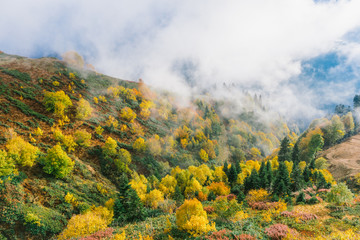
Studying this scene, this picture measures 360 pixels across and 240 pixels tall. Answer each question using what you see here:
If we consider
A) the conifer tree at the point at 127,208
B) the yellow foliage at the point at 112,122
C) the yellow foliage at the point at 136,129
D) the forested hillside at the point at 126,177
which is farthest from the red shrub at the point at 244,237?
the yellow foliage at the point at 136,129

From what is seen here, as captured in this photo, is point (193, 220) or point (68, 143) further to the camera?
point (68, 143)

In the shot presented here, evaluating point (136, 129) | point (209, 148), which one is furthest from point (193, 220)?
point (209, 148)

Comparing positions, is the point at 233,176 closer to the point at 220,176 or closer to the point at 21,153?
the point at 220,176

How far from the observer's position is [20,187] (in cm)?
3712

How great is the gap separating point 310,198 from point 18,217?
6133 centimetres

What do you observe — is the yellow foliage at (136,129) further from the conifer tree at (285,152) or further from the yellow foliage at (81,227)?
the conifer tree at (285,152)

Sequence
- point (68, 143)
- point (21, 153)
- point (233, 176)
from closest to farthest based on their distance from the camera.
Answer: point (21, 153), point (68, 143), point (233, 176)

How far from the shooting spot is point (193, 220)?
72.0 ft

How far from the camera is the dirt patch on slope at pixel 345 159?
60.2 m

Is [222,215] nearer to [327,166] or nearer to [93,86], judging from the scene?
[327,166]

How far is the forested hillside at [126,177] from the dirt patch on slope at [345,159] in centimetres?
473

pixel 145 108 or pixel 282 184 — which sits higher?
pixel 145 108

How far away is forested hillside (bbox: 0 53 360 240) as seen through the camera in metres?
25.2

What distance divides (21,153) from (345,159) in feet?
386
